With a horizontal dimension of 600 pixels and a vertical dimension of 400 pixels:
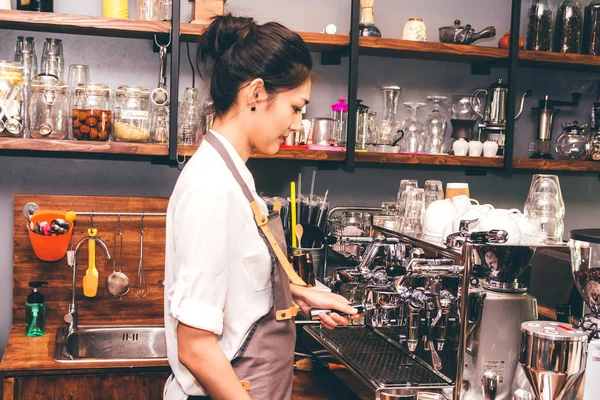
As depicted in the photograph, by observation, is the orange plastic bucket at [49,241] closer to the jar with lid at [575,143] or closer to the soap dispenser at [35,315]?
the soap dispenser at [35,315]

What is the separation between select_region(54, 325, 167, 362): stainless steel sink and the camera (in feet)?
8.35

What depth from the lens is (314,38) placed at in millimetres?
2562

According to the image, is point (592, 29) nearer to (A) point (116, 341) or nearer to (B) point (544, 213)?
(B) point (544, 213)

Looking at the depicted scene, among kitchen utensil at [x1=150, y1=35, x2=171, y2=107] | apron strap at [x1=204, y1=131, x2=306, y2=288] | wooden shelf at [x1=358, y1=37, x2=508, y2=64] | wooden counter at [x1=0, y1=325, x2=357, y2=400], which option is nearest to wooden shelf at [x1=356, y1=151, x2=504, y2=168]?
wooden shelf at [x1=358, y1=37, x2=508, y2=64]

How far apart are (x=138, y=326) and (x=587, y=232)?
5.88ft

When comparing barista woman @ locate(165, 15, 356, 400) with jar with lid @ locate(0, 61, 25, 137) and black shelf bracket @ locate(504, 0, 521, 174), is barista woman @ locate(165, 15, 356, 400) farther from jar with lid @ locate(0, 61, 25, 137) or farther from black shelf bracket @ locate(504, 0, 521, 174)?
black shelf bracket @ locate(504, 0, 521, 174)

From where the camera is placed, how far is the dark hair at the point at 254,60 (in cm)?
141

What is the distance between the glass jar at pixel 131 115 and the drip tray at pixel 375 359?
961 millimetres

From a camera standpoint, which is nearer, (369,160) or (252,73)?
(252,73)

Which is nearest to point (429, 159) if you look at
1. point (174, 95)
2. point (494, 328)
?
point (174, 95)

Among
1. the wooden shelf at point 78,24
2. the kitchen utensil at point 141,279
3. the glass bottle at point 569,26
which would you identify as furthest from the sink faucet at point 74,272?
the glass bottle at point 569,26

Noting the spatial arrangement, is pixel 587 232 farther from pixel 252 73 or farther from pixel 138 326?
pixel 138 326

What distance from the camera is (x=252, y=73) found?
141cm

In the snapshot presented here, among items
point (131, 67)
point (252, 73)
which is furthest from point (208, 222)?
point (131, 67)
